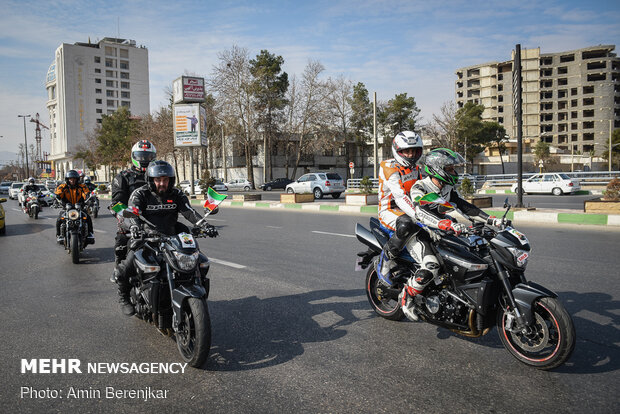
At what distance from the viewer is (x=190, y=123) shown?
34.8 meters

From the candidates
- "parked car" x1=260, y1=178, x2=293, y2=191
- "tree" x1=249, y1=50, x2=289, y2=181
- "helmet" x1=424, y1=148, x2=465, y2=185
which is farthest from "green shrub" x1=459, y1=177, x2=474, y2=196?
"tree" x1=249, y1=50, x2=289, y2=181

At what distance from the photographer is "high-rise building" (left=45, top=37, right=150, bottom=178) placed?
106m

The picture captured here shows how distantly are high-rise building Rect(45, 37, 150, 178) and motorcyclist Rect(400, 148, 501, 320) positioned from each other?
362 feet

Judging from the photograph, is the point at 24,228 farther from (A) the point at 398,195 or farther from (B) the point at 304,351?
(A) the point at 398,195

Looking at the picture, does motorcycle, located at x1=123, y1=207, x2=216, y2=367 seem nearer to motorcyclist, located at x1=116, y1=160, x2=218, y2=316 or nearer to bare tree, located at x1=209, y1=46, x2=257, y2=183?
motorcyclist, located at x1=116, y1=160, x2=218, y2=316

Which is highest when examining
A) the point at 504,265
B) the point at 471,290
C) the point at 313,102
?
the point at 313,102

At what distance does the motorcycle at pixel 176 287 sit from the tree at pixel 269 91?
1986 inches

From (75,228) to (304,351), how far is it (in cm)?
641

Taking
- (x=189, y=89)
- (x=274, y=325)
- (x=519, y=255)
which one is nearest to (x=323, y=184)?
(x=189, y=89)

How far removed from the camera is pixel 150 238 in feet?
13.2

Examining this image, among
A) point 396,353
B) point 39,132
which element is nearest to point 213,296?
point 396,353

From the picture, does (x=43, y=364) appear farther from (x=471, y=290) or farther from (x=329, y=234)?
(x=329, y=234)

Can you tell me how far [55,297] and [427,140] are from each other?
63.0 meters

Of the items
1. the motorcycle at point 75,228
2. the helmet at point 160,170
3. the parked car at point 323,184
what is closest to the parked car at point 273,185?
the parked car at point 323,184
